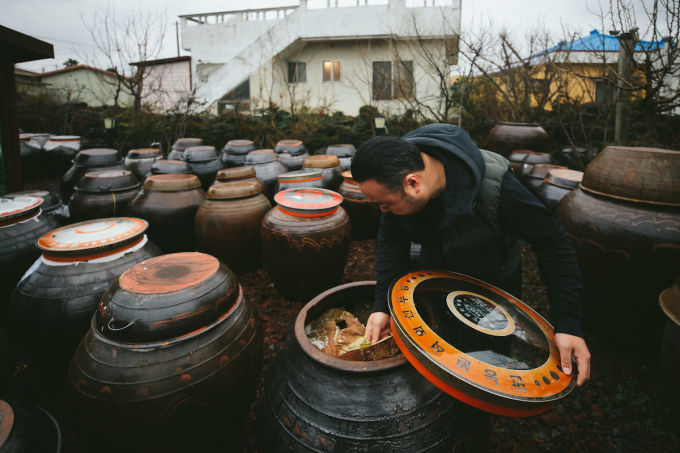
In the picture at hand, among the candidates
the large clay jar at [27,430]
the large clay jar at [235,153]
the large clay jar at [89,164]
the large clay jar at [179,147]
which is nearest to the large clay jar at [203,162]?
the large clay jar at [235,153]

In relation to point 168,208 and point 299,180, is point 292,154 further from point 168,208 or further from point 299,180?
point 168,208

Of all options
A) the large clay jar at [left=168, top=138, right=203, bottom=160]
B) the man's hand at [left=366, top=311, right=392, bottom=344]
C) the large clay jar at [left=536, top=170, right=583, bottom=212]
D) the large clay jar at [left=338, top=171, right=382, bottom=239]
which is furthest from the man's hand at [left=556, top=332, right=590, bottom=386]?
the large clay jar at [left=168, top=138, right=203, bottom=160]

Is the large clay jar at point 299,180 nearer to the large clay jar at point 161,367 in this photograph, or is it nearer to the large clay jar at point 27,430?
the large clay jar at point 161,367

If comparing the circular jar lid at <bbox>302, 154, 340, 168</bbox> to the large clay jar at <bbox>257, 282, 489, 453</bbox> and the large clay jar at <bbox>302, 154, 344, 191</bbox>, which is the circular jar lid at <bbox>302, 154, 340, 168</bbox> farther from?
the large clay jar at <bbox>257, 282, 489, 453</bbox>

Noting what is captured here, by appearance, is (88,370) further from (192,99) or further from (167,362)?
(192,99)

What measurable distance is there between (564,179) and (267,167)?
208 inches

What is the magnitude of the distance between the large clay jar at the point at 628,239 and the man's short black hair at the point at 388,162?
8.24ft

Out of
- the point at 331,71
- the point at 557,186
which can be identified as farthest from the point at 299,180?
the point at 331,71

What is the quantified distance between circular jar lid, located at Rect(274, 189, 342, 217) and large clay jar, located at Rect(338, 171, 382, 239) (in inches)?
48.1

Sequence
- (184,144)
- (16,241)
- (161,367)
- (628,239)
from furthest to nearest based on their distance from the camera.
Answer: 1. (184,144)
2. (16,241)
3. (628,239)
4. (161,367)

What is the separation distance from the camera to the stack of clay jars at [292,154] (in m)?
8.02

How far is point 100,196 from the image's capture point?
4.93 meters

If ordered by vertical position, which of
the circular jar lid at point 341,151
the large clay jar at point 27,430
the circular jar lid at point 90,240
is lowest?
the large clay jar at point 27,430

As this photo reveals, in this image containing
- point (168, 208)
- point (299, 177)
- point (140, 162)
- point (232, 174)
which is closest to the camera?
point (168, 208)
